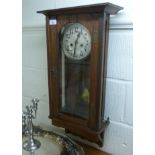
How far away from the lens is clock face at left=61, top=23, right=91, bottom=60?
0.88 metres

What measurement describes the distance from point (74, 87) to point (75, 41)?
0.23 meters

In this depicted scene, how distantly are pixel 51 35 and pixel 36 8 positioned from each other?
0.34 m

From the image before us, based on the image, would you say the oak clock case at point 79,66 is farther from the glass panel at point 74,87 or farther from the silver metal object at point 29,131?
the silver metal object at point 29,131

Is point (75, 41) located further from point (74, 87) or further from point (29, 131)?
point (29, 131)

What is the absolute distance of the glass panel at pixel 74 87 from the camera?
93cm

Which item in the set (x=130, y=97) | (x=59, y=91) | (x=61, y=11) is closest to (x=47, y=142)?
(x=59, y=91)

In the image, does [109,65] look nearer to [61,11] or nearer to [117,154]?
[61,11]

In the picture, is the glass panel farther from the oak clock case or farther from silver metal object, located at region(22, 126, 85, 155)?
silver metal object, located at region(22, 126, 85, 155)

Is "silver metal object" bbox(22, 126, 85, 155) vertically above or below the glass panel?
below

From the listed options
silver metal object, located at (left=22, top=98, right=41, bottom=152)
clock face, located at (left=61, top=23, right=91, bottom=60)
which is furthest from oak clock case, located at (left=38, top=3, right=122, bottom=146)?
silver metal object, located at (left=22, top=98, right=41, bottom=152)

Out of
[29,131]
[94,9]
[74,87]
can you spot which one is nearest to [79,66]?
[74,87]

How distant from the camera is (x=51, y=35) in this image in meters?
0.96

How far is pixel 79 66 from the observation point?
95cm
